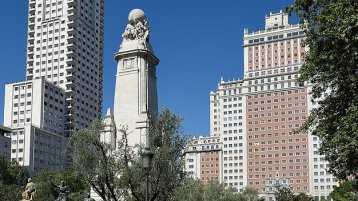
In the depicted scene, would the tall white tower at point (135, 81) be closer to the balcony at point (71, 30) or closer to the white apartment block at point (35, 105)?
the white apartment block at point (35, 105)

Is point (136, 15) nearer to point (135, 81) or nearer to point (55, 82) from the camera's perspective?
point (135, 81)

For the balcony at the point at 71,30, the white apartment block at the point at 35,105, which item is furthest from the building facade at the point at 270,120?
the balcony at the point at 71,30

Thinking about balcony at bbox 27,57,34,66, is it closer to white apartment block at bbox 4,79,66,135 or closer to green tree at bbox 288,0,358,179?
white apartment block at bbox 4,79,66,135

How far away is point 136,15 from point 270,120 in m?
118

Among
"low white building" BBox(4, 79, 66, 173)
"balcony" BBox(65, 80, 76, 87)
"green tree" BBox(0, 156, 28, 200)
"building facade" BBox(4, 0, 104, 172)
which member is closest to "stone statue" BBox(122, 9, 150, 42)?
"green tree" BBox(0, 156, 28, 200)

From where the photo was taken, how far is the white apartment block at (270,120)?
165125 mm

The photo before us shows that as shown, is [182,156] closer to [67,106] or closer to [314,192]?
[67,106]

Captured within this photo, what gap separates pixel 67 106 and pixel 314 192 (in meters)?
75.1

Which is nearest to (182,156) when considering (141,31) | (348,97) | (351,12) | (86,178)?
(86,178)

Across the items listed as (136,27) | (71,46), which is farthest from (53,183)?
(71,46)

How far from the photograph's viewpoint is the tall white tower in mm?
54312

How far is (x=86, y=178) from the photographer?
36.7 m

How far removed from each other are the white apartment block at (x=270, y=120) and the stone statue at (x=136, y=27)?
358ft

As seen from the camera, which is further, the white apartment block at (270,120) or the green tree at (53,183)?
the white apartment block at (270,120)
